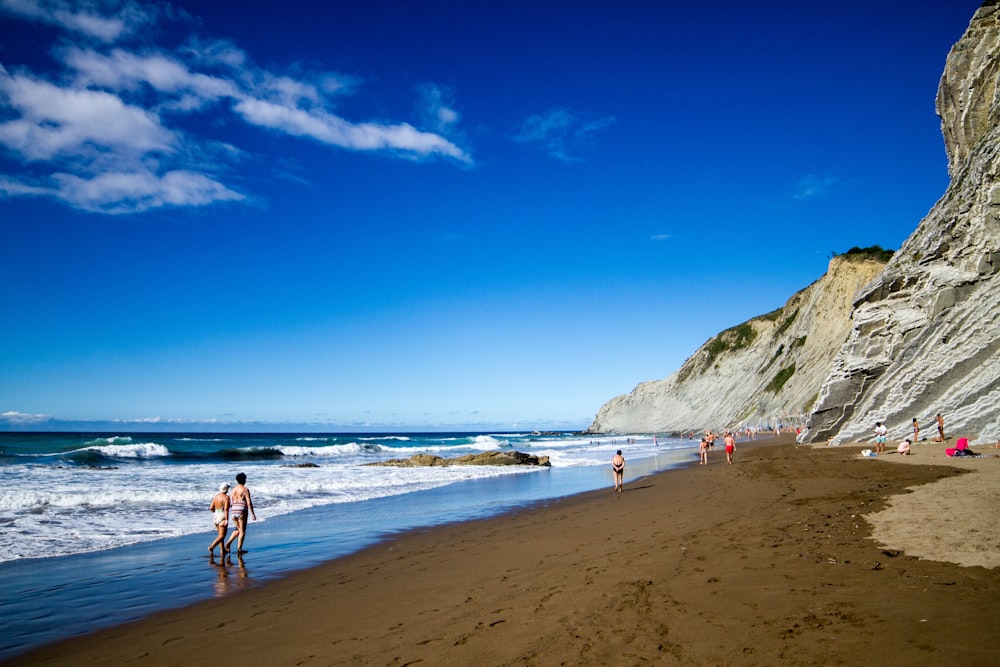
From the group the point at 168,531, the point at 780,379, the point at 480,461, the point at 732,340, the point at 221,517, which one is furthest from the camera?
the point at 732,340

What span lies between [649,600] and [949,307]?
83.0ft

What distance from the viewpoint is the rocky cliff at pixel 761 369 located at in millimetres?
52938

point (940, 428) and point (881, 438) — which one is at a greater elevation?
point (940, 428)

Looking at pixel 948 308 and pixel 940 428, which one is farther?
pixel 948 308

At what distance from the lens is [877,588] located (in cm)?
555

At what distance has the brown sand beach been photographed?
15.0 feet

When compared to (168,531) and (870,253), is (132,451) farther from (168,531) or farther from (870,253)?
(870,253)

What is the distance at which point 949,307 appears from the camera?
23.8 metres

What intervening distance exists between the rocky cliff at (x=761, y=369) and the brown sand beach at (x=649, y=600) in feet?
153

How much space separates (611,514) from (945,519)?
658 centimetres

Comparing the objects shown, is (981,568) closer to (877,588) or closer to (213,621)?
A: (877,588)

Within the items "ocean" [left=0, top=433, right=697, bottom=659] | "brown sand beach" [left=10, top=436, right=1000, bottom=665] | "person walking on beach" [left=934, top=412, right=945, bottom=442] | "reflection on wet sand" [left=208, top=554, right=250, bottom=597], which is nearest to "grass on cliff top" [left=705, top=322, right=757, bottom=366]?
"person walking on beach" [left=934, top=412, right=945, bottom=442]

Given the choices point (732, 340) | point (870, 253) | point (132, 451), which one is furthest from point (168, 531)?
point (732, 340)

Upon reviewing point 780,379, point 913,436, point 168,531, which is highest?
point 780,379
